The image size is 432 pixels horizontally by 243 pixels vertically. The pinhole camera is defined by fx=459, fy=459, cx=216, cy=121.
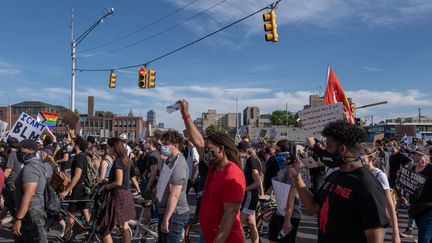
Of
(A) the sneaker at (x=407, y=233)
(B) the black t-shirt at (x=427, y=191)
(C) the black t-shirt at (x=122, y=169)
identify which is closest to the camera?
(B) the black t-shirt at (x=427, y=191)

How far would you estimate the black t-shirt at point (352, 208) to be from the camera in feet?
9.36

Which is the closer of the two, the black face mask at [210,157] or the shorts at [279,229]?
the black face mask at [210,157]

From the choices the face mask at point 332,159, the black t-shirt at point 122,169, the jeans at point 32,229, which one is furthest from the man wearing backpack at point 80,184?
the face mask at point 332,159

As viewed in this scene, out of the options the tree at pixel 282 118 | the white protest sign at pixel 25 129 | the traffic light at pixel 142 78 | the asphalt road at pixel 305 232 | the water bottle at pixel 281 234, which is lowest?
the asphalt road at pixel 305 232

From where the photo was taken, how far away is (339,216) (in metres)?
3.00

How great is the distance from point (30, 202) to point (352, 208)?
13.7 feet

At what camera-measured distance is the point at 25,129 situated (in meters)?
11.3

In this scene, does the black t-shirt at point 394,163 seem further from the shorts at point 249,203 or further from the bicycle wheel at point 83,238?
the bicycle wheel at point 83,238

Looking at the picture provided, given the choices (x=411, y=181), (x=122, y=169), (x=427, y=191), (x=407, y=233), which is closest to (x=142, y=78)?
(x=407, y=233)

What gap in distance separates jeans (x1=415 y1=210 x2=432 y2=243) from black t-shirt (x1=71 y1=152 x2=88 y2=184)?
581cm

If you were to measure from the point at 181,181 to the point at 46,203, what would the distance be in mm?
1837

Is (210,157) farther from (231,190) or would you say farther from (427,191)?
(427,191)

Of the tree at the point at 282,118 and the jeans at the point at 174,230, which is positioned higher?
the tree at the point at 282,118

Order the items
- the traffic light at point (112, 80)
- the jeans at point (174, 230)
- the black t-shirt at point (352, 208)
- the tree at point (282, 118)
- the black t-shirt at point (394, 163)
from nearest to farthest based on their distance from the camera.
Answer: the black t-shirt at point (352, 208), the jeans at point (174, 230), the black t-shirt at point (394, 163), the traffic light at point (112, 80), the tree at point (282, 118)
